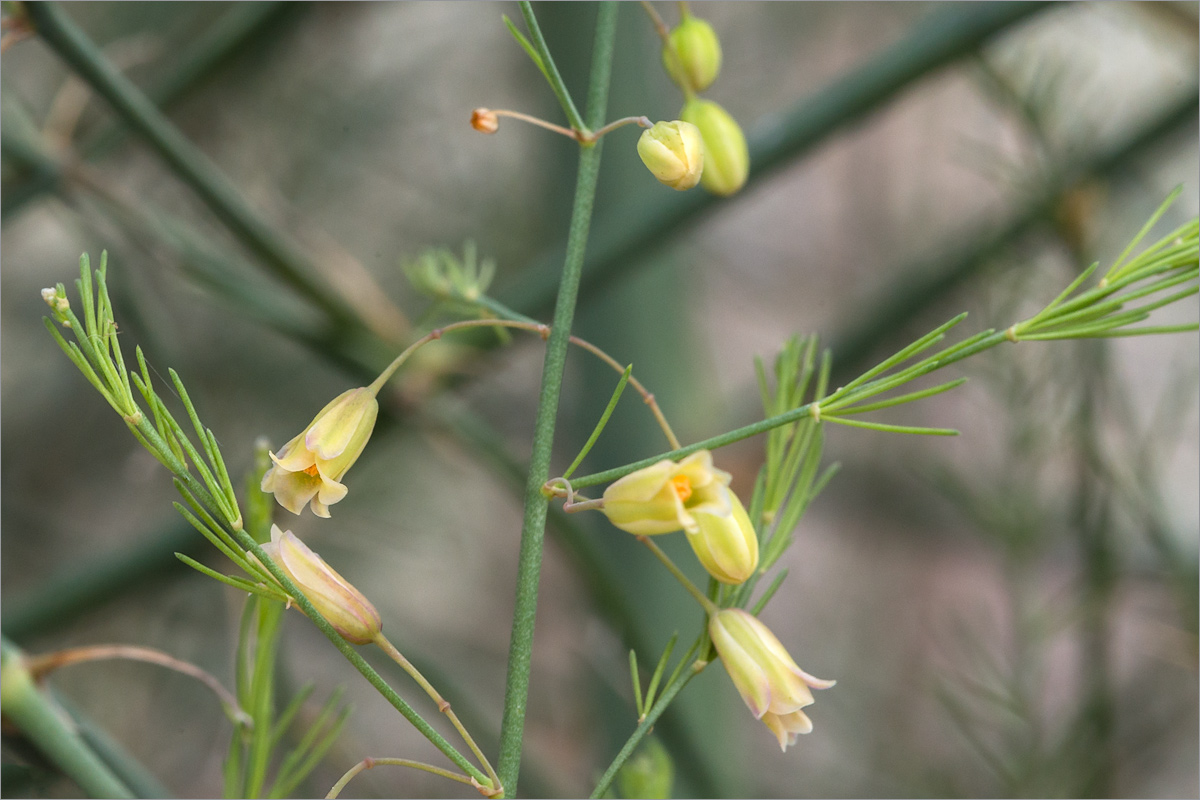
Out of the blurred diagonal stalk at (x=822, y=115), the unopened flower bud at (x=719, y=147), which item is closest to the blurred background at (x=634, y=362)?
the blurred diagonal stalk at (x=822, y=115)

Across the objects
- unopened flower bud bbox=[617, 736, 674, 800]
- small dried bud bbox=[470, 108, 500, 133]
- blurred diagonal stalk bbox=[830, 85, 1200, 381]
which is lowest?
blurred diagonal stalk bbox=[830, 85, 1200, 381]

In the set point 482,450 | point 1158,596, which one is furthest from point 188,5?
point 1158,596

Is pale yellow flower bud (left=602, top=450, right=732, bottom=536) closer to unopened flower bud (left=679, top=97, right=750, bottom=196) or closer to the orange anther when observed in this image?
the orange anther

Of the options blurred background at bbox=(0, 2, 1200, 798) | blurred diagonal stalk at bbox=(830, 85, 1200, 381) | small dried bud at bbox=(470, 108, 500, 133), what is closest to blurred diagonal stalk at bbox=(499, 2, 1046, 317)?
blurred background at bbox=(0, 2, 1200, 798)

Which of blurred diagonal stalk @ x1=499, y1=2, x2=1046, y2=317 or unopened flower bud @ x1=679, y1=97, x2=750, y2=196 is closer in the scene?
unopened flower bud @ x1=679, y1=97, x2=750, y2=196

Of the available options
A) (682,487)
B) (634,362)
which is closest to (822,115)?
(634,362)

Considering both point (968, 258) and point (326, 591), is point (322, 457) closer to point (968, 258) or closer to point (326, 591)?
point (326, 591)
